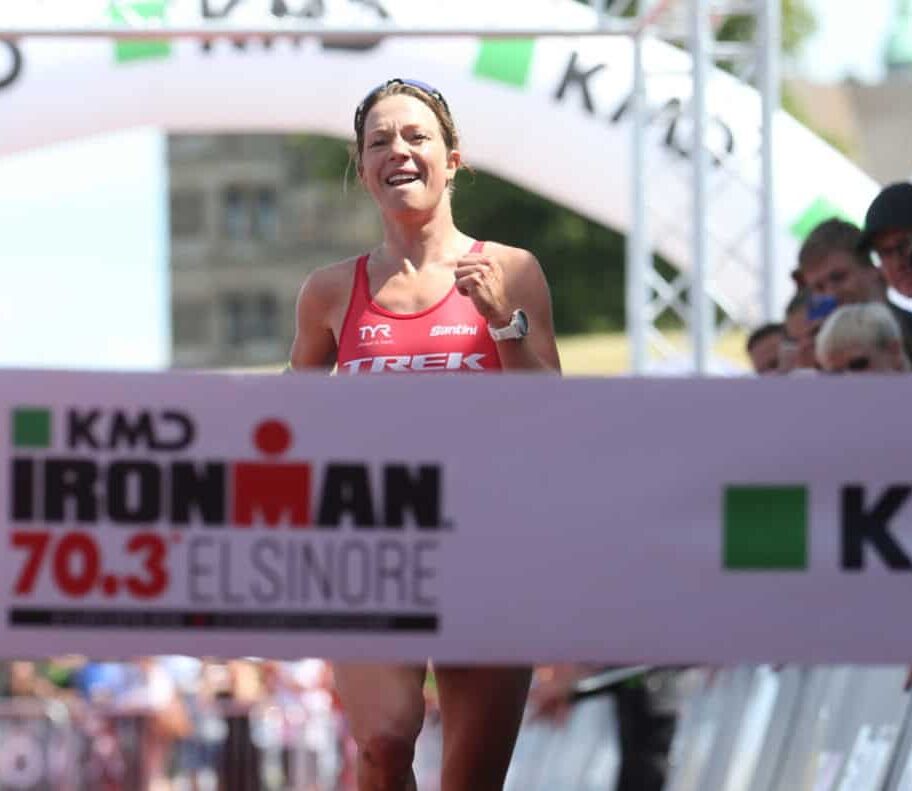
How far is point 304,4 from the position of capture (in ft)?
31.2

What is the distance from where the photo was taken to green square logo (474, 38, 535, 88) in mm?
10250

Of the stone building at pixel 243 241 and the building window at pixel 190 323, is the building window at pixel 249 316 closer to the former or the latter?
the stone building at pixel 243 241

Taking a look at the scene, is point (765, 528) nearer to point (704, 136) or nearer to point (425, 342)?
point (425, 342)

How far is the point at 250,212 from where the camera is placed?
290 feet

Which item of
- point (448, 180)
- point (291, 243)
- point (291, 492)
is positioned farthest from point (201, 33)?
point (291, 243)

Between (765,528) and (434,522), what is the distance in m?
0.47

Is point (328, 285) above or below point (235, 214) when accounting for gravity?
below

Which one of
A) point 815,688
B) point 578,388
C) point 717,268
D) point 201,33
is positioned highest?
point 201,33

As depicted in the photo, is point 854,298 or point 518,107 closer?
point 854,298

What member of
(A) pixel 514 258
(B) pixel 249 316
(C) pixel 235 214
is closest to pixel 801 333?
(A) pixel 514 258

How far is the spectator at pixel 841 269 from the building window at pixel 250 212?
81.9 meters

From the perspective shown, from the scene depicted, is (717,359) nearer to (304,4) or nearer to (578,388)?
(304,4)

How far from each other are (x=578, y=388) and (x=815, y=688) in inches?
134

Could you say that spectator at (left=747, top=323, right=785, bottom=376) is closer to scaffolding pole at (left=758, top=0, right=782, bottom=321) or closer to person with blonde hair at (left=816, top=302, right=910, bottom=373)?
scaffolding pole at (left=758, top=0, right=782, bottom=321)
